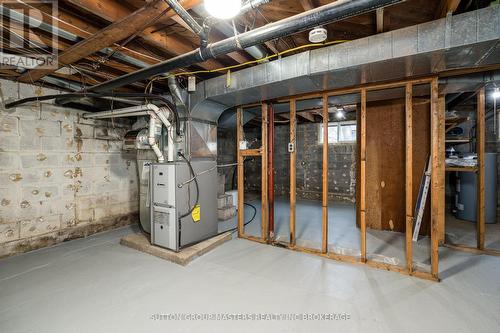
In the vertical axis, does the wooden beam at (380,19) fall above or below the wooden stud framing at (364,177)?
above

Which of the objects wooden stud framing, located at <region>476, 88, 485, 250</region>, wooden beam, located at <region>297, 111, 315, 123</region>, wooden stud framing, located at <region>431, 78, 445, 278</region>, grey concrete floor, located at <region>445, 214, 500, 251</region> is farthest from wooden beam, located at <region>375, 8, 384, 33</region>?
wooden beam, located at <region>297, 111, 315, 123</region>

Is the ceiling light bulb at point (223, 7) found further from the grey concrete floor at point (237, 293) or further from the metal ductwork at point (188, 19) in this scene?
the grey concrete floor at point (237, 293)

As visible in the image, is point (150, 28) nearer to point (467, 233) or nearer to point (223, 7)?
point (223, 7)

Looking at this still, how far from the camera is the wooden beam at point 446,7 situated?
1490mm

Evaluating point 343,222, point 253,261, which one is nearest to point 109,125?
point 253,261

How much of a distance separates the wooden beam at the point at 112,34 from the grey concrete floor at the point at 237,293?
218 centimetres

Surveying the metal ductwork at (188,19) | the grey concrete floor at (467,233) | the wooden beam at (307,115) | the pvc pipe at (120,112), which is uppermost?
the wooden beam at (307,115)

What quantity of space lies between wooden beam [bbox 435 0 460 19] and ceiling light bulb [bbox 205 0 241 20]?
1424mm

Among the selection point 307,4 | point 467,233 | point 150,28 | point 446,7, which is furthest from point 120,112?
point 467,233

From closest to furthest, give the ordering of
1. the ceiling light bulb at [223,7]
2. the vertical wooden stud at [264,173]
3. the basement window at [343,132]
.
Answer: the ceiling light bulb at [223,7], the vertical wooden stud at [264,173], the basement window at [343,132]

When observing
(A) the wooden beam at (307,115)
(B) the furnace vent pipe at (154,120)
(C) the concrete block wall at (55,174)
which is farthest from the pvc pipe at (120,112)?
(A) the wooden beam at (307,115)

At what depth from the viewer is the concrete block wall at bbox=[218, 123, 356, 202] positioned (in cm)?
583

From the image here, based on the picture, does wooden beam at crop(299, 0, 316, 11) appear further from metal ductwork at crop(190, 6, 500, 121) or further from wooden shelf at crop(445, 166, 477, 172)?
wooden shelf at crop(445, 166, 477, 172)

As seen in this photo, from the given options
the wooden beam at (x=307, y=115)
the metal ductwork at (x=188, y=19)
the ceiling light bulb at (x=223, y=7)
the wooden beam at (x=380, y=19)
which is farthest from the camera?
the wooden beam at (x=307, y=115)
